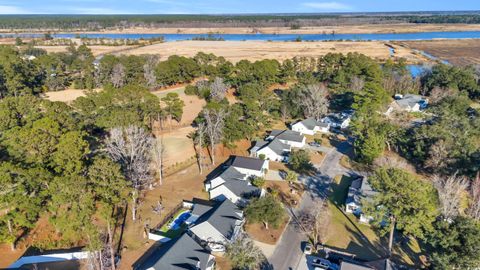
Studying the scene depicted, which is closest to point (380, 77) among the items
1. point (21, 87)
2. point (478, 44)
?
point (21, 87)

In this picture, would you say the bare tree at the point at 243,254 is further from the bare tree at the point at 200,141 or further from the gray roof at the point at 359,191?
the bare tree at the point at 200,141

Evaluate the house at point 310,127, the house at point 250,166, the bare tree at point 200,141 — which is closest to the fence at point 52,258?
the bare tree at point 200,141

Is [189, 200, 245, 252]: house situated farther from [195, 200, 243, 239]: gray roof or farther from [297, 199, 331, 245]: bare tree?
[297, 199, 331, 245]: bare tree

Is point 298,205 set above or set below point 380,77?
below

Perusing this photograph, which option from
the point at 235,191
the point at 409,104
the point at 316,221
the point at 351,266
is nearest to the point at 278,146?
the point at 235,191

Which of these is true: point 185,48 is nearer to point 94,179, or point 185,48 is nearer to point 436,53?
point 436,53

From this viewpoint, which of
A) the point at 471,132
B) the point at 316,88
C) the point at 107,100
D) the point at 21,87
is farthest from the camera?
the point at 21,87

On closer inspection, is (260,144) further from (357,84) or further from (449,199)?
(357,84)
